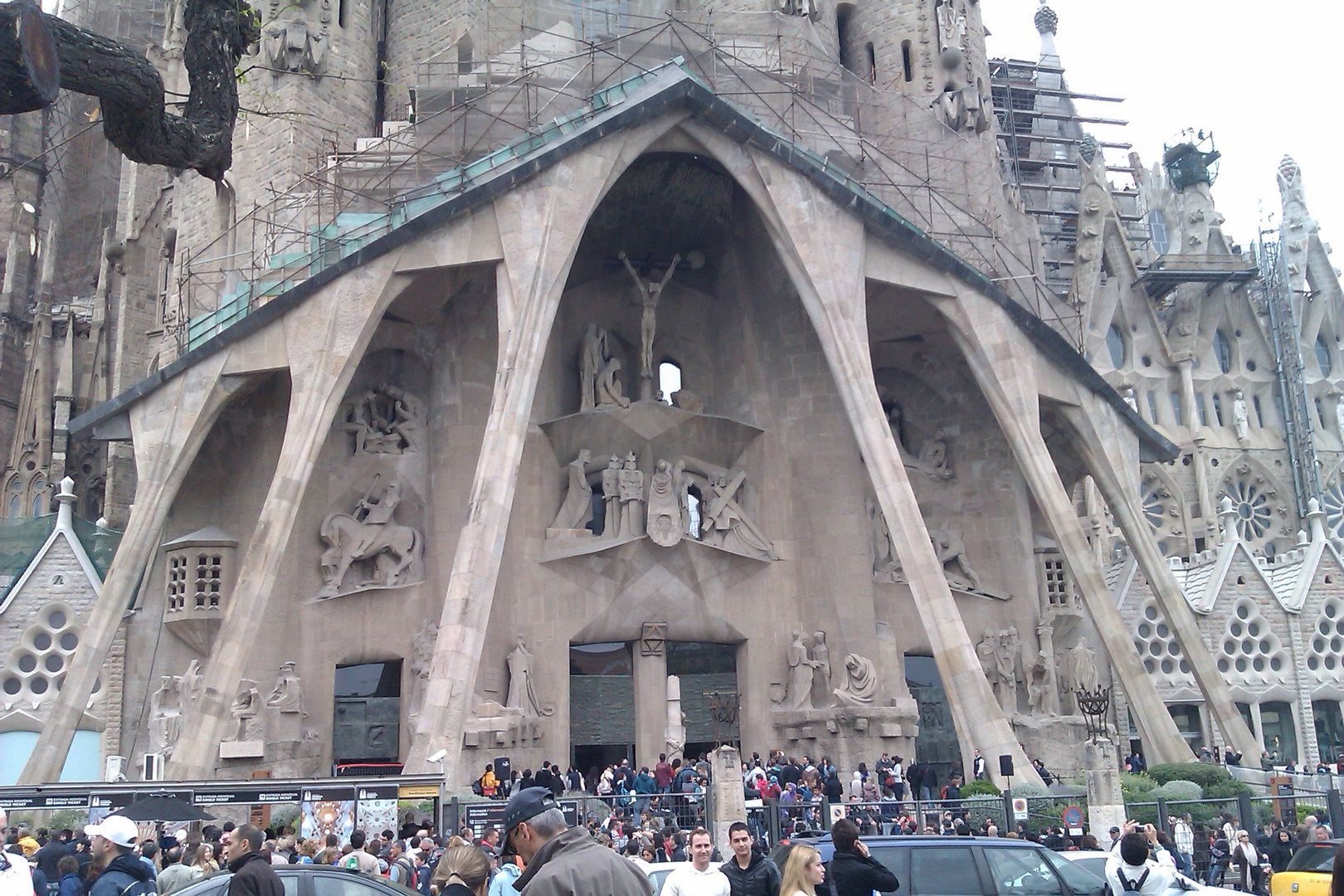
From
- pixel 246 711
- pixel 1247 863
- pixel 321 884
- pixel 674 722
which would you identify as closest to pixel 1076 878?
pixel 1247 863

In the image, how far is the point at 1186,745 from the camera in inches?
878

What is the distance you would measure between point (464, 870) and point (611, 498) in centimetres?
2010

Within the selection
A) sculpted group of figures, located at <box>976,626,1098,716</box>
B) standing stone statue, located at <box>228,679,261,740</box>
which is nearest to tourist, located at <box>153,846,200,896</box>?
standing stone statue, located at <box>228,679,261,740</box>

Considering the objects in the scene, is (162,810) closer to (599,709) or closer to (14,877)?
(14,877)

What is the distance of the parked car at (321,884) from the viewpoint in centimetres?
691

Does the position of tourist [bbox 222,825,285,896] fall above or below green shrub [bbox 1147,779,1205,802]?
above

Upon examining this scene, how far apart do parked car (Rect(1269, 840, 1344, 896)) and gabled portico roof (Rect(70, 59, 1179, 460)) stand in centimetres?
1524

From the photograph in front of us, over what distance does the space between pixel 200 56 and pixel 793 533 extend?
784 inches

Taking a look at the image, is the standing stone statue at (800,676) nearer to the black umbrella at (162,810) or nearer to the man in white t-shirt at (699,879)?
the black umbrella at (162,810)

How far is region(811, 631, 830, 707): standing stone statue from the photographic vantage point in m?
24.6

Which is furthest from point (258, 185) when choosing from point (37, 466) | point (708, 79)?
point (37, 466)

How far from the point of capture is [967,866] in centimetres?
873

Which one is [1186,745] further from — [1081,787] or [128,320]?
[128,320]

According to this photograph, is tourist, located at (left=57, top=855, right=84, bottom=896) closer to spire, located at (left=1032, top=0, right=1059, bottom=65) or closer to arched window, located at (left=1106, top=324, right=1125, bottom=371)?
arched window, located at (left=1106, top=324, right=1125, bottom=371)
